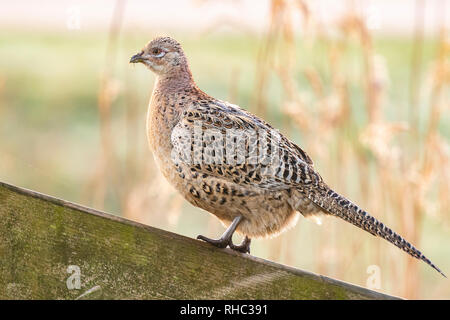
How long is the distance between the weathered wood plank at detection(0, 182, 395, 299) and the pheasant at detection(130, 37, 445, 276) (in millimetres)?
857

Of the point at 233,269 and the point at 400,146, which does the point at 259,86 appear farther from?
the point at 233,269

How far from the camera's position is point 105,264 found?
199 centimetres

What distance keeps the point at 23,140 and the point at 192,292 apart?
4.58m

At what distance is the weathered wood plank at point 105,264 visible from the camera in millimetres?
1960

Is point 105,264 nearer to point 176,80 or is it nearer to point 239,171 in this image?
point 239,171

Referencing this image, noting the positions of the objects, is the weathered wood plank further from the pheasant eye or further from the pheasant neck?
the pheasant eye

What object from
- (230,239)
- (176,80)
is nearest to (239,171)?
(230,239)

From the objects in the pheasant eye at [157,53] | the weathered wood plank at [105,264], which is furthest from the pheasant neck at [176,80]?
the weathered wood plank at [105,264]

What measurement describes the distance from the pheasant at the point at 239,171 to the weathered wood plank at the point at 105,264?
0.86m

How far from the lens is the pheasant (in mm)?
3043

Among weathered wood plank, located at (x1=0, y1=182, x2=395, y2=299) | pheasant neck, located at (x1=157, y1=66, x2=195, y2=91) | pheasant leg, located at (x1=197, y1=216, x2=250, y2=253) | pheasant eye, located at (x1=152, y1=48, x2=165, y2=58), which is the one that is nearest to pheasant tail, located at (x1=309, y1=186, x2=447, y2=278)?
pheasant leg, located at (x1=197, y1=216, x2=250, y2=253)

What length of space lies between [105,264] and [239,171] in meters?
1.16

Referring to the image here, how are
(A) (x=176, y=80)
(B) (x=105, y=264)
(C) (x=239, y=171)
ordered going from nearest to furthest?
(B) (x=105, y=264) → (C) (x=239, y=171) → (A) (x=176, y=80)

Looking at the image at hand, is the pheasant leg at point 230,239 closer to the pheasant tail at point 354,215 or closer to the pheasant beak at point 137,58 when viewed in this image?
the pheasant tail at point 354,215
